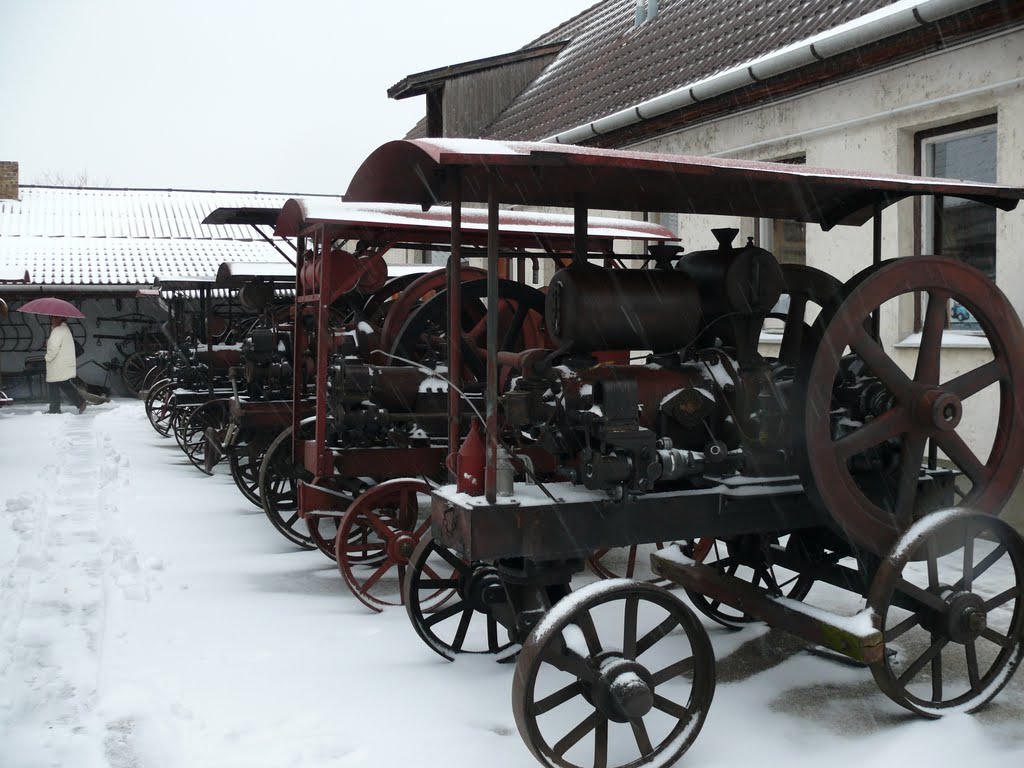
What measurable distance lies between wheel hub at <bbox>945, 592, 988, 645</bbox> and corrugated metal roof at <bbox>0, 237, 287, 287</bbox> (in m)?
19.9

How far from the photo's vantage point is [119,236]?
85.1 ft

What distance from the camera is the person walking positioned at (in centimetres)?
1733

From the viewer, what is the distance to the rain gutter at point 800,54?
6.49m

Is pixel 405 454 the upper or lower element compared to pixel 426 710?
upper

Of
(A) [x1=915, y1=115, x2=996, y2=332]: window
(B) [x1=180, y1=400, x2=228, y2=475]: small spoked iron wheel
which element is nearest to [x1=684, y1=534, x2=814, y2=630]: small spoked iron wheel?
(A) [x1=915, y1=115, x2=996, y2=332]: window

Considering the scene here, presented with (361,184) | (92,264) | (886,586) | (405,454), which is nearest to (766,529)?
(886,586)

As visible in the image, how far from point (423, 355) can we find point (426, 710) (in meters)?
4.05

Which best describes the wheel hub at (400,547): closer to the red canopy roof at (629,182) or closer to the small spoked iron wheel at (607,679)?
the red canopy roof at (629,182)

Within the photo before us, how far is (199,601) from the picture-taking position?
5.70m

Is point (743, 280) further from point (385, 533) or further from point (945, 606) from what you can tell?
point (385, 533)

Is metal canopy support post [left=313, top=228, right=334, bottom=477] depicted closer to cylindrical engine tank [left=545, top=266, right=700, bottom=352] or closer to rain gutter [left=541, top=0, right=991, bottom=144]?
cylindrical engine tank [left=545, top=266, right=700, bottom=352]

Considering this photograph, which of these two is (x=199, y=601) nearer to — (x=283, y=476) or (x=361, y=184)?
(x=283, y=476)

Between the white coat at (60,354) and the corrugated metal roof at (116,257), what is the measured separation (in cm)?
458

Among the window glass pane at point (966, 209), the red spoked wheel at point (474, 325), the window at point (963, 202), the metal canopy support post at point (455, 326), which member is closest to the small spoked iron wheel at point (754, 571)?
the metal canopy support post at point (455, 326)
